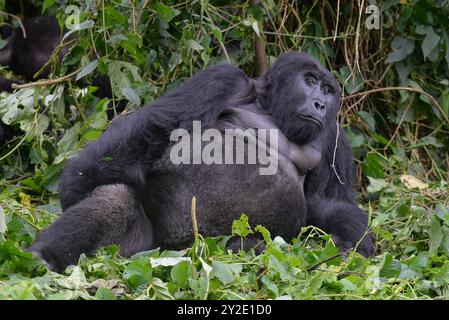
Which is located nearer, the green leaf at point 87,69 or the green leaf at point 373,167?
the green leaf at point 87,69

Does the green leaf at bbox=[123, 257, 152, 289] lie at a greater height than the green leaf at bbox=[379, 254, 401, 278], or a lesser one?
greater

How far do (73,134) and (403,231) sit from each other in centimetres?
200

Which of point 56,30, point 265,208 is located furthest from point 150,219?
point 56,30

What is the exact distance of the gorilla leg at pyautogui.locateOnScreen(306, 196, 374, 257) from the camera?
15.9ft

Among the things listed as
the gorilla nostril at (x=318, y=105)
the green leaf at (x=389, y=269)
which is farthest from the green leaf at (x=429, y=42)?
the green leaf at (x=389, y=269)

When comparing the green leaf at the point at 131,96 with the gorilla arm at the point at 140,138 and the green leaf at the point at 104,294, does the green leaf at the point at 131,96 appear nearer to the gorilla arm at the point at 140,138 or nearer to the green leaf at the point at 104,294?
the gorilla arm at the point at 140,138

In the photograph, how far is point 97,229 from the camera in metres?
4.37

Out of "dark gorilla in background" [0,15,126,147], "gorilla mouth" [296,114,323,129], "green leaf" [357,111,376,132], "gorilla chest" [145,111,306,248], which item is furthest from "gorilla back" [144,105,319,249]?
"dark gorilla in background" [0,15,126,147]

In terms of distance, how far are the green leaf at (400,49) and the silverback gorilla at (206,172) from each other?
4.42 feet

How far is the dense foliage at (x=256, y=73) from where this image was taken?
378 cm

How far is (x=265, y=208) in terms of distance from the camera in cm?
468

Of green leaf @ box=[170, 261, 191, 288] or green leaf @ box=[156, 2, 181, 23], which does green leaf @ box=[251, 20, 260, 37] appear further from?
green leaf @ box=[170, 261, 191, 288]
